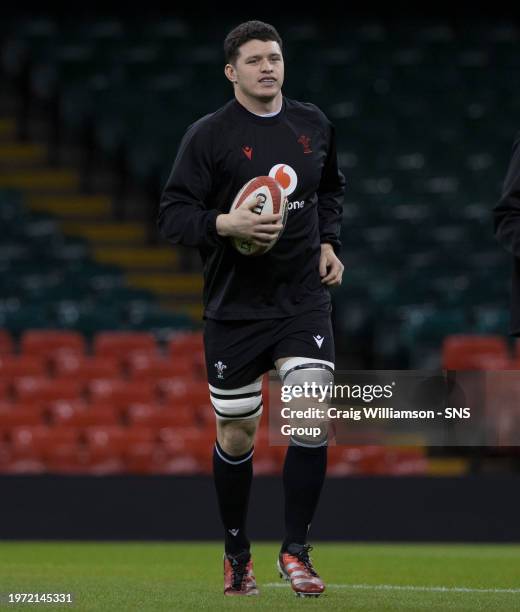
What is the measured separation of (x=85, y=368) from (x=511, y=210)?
7.57 meters

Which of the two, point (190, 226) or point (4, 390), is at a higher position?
point (190, 226)

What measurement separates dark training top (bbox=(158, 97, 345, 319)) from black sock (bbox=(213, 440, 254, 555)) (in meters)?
0.56

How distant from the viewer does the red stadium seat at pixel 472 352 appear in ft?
39.4

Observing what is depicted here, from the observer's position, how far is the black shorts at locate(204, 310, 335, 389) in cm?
560

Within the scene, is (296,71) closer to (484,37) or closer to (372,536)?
(484,37)

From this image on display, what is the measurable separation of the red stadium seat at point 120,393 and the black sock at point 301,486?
6.57 m

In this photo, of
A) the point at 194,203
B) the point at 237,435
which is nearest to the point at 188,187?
the point at 194,203

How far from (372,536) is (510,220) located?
5323 mm

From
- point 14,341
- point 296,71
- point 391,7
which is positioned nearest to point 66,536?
point 14,341

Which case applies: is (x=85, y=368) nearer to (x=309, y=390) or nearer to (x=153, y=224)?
(x=153, y=224)

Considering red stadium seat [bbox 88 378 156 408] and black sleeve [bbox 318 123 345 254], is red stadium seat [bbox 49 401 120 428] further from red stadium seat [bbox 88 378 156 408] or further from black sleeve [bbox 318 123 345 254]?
black sleeve [bbox 318 123 345 254]

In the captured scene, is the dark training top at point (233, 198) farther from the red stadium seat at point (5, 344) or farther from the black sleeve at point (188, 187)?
the red stadium seat at point (5, 344)

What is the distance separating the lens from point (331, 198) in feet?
19.6

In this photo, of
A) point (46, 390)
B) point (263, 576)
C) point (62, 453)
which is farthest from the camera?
point (46, 390)
